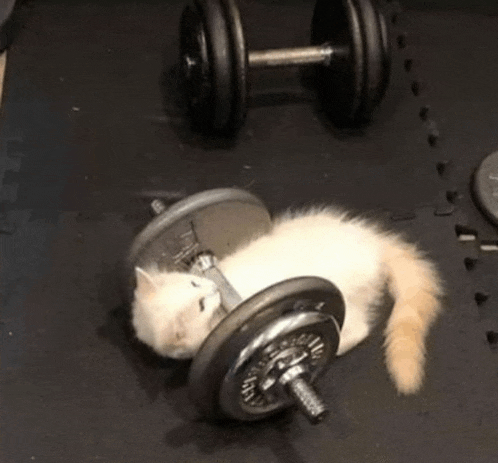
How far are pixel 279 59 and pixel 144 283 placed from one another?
0.59m

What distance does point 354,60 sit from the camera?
4.19ft

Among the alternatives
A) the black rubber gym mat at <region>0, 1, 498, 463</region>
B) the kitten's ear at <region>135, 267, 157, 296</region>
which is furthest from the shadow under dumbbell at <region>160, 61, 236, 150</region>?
the kitten's ear at <region>135, 267, 157, 296</region>

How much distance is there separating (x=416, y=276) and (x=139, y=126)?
0.62m

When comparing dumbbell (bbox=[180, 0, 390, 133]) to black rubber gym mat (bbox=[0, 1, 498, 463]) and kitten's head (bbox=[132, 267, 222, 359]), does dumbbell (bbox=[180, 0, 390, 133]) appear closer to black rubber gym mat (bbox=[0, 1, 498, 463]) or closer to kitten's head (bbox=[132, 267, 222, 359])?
black rubber gym mat (bbox=[0, 1, 498, 463])

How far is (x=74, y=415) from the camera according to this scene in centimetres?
106

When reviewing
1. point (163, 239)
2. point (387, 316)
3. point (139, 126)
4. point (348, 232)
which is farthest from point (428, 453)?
point (139, 126)

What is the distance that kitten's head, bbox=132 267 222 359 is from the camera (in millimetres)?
965

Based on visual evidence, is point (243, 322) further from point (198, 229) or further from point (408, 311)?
point (408, 311)

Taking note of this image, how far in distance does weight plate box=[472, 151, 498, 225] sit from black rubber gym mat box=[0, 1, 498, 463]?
22 mm

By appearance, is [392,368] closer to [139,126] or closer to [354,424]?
[354,424]

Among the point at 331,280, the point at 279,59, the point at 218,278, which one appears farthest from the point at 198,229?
the point at 279,59

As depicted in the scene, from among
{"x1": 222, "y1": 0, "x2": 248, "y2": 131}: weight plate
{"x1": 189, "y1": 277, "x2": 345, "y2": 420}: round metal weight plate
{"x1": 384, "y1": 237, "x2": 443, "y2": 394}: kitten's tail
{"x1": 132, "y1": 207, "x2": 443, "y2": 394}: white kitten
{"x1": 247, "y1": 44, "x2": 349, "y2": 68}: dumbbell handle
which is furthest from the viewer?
{"x1": 247, "y1": 44, "x2": 349, "y2": 68}: dumbbell handle

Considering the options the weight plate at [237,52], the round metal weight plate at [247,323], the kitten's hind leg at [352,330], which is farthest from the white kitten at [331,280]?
the weight plate at [237,52]

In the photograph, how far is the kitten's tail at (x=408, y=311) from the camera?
1.09 metres
